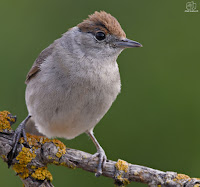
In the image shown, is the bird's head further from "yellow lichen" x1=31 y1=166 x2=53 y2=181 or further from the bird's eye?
"yellow lichen" x1=31 y1=166 x2=53 y2=181

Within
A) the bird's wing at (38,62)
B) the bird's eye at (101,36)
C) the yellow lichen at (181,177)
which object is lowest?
the yellow lichen at (181,177)

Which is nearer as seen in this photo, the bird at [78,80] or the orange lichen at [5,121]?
the orange lichen at [5,121]

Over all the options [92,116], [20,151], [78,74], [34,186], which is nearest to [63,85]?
[78,74]

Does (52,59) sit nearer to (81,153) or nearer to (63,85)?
(63,85)

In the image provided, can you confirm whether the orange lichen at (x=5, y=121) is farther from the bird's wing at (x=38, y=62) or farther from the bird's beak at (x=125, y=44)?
the bird's beak at (x=125, y=44)

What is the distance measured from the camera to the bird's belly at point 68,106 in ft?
15.9

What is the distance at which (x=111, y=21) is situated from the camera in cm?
521

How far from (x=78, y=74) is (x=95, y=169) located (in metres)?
1.23

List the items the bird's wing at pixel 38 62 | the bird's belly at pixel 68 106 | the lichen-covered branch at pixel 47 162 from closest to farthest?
the lichen-covered branch at pixel 47 162
the bird's belly at pixel 68 106
the bird's wing at pixel 38 62

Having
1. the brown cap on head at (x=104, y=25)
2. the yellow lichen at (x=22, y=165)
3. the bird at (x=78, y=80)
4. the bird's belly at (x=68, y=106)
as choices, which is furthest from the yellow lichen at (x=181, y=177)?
the brown cap on head at (x=104, y=25)

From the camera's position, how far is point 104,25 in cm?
521

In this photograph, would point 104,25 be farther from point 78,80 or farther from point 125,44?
point 78,80

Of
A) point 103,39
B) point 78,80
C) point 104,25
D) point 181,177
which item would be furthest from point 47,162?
point 104,25

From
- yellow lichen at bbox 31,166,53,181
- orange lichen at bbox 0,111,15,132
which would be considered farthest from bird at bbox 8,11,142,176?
yellow lichen at bbox 31,166,53,181
